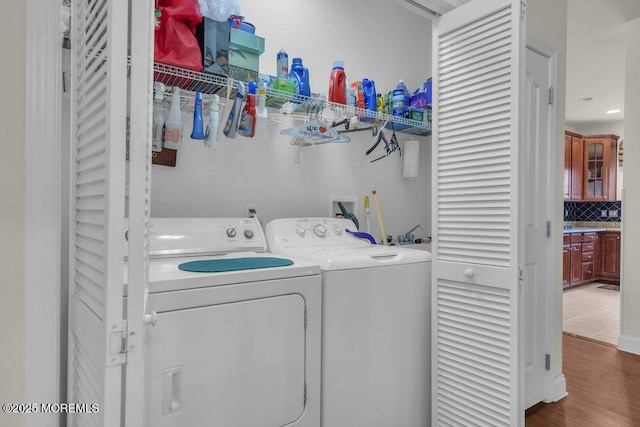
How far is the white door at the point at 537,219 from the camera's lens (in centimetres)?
241

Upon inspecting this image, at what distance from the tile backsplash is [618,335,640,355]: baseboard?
4.26 m

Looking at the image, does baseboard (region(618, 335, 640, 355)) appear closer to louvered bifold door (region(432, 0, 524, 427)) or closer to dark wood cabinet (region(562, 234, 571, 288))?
louvered bifold door (region(432, 0, 524, 427))

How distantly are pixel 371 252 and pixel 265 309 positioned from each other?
26.7 inches

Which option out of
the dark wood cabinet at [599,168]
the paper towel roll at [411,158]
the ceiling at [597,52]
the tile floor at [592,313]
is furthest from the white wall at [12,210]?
the dark wood cabinet at [599,168]

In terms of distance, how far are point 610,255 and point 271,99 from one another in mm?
6911

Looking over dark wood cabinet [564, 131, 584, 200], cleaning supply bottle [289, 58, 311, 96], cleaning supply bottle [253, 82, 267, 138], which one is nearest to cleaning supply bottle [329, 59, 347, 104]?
cleaning supply bottle [289, 58, 311, 96]

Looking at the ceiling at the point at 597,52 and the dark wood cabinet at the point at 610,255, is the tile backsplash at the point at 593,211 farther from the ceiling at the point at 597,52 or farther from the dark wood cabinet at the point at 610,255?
the ceiling at the point at 597,52

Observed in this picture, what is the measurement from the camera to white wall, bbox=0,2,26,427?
117 cm

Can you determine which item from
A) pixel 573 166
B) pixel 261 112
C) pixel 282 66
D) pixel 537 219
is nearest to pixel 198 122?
pixel 261 112

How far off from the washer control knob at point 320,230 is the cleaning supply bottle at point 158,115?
895 millimetres

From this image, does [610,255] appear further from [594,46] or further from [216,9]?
[216,9]

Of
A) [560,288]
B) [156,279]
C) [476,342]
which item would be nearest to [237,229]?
[156,279]

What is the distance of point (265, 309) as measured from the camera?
4.47 ft

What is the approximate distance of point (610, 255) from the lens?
20.8 ft
